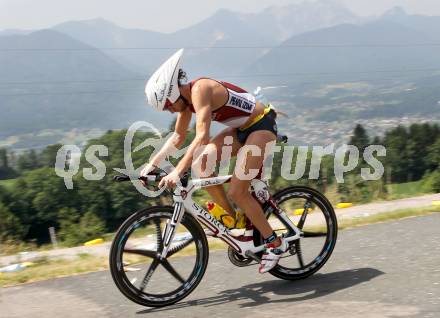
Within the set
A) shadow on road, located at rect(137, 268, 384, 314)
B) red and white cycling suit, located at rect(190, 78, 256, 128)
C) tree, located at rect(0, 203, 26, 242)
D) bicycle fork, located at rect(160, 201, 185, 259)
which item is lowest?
shadow on road, located at rect(137, 268, 384, 314)

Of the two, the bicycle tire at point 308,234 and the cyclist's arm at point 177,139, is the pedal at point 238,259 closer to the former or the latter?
the bicycle tire at point 308,234

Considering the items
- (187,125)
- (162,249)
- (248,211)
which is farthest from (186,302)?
(187,125)

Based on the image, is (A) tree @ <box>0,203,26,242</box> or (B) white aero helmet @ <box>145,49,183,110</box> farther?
(A) tree @ <box>0,203,26,242</box>

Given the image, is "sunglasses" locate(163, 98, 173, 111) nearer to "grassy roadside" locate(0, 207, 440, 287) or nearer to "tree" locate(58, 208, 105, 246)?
"grassy roadside" locate(0, 207, 440, 287)

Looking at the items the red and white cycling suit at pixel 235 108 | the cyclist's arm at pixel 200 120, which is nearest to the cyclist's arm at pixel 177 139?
the red and white cycling suit at pixel 235 108

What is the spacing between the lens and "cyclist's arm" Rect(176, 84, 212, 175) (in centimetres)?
441

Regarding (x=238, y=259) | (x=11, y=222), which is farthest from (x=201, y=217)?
(x=11, y=222)

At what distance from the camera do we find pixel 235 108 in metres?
4.79

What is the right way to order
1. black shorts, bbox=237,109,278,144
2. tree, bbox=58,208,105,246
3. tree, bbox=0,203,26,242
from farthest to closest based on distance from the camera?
tree, bbox=0,203,26,242 < tree, bbox=58,208,105,246 < black shorts, bbox=237,109,278,144

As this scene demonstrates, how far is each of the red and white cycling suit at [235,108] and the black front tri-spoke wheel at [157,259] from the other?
0.93 m

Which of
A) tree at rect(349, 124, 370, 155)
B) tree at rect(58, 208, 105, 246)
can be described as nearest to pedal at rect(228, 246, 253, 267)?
tree at rect(58, 208, 105, 246)

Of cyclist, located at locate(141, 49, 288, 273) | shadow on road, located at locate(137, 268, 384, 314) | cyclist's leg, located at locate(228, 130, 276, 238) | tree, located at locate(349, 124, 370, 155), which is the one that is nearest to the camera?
cyclist, located at locate(141, 49, 288, 273)

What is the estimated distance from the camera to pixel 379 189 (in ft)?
51.1

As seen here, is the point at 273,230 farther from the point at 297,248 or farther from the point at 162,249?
the point at 162,249
